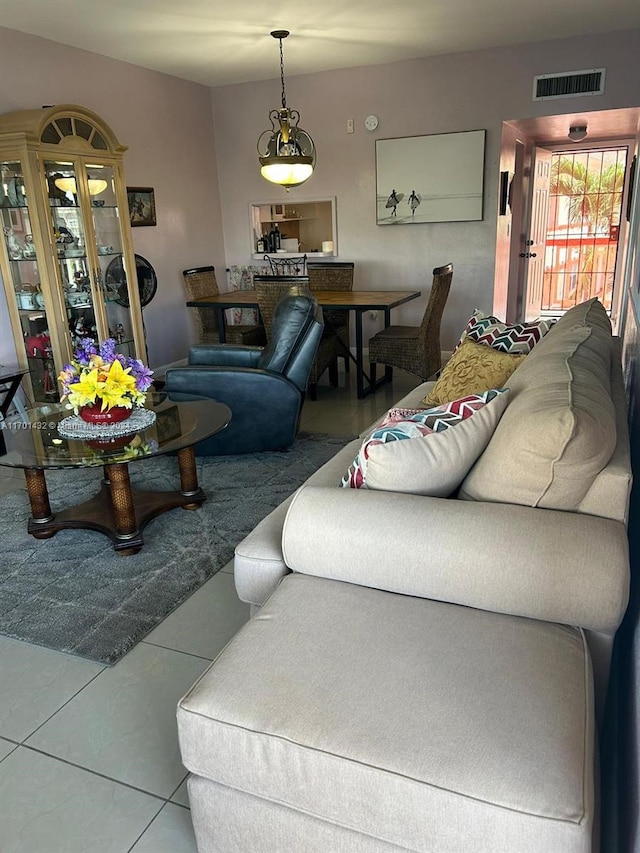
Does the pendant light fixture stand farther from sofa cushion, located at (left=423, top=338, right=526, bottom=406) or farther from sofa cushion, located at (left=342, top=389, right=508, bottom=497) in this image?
sofa cushion, located at (left=342, top=389, right=508, bottom=497)

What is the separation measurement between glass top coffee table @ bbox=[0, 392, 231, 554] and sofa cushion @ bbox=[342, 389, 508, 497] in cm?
120

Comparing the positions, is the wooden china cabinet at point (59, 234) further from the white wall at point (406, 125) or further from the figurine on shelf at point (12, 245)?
the white wall at point (406, 125)

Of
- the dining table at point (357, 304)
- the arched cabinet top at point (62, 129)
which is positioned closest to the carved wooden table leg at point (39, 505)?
the arched cabinet top at point (62, 129)

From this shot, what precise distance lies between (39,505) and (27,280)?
2.12 m

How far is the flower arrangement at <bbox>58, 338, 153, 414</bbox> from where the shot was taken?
257 cm

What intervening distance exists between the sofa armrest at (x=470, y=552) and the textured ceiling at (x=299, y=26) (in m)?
3.80

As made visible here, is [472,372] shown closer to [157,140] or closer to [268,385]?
[268,385]

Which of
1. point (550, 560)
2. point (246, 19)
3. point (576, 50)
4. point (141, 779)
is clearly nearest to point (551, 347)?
point (550, 560)

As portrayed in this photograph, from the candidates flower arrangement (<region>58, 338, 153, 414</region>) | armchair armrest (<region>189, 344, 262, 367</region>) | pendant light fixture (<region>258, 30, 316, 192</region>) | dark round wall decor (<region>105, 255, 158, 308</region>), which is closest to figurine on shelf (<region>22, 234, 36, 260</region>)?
dark round wall decor (<region>105, 255, 158, 308</region>)

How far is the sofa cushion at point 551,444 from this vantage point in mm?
1378

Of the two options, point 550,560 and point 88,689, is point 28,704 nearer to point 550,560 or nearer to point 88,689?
point 88,689

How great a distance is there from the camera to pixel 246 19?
14.3 feet

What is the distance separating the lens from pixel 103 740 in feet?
5.75

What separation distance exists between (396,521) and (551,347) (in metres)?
0.94
